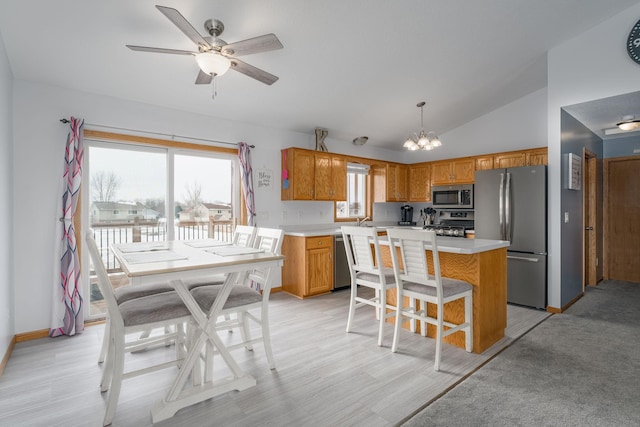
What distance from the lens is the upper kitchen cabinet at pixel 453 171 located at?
5.41 metres

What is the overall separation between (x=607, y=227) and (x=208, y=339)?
6.39 m

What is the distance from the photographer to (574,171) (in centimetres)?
400

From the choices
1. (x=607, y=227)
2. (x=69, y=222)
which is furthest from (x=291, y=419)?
(x=607, y=227)

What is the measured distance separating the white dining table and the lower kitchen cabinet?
203cm

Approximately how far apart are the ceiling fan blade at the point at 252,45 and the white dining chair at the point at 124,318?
144 cm

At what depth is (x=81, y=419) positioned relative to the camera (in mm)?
1909

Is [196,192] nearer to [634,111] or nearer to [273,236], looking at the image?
[273,236]

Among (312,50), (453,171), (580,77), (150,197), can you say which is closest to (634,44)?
(580,77)

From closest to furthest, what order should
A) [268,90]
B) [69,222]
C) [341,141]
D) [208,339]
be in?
[208,339], [69,222], [268,90], [341,141]

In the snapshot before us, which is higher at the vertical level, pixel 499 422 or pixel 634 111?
pixel 634 111

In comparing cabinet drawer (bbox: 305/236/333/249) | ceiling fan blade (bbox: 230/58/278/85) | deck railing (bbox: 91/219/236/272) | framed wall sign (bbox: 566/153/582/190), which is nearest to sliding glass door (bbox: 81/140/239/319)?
deck railing (bbox: 91/219/236/272)

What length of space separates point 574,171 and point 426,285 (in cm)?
283

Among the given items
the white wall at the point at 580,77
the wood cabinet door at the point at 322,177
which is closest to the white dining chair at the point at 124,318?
the wood cabinet door at the point at 322,177

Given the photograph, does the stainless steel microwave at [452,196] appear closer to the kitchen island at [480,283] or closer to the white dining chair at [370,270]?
the kitchen island at [480,283]
